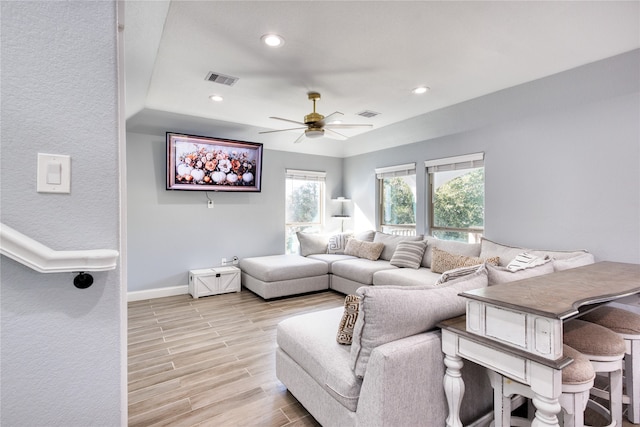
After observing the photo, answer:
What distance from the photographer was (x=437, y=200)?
466 cm

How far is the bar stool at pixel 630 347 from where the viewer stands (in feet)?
5.84

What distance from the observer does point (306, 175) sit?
586 cm

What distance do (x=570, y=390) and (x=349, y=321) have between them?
103 cm

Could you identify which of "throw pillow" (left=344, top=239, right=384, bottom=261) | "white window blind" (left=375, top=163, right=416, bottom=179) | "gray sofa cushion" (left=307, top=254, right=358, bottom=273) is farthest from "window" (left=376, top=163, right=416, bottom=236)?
"gray sofa cushion" (left=307, top=254, right=358, bottom=273)

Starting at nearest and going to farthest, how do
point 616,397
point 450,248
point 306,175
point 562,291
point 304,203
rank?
point 562,291
point 616,397
point 450,248
point 306,175
point 304,203

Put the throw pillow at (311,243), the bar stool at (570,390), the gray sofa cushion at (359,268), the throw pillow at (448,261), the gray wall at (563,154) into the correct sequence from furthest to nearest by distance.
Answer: the throw pillow at (311,243) → the gray sofa cushion at (359,268) → the throw pillow at (448,261) → the gray wall at (563,154) → the bar stool at (570,390)

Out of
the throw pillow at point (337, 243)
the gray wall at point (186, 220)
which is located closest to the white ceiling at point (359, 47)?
the gray wall at point (186, 220)

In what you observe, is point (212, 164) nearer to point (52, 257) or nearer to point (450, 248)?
point (450, 248)

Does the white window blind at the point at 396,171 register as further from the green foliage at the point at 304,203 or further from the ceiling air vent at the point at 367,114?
the green foliage at the point at 304,203

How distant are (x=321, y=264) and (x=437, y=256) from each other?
1.74m

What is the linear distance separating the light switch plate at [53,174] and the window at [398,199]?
4.62 metres

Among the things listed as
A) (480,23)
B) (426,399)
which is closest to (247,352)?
(426,399)

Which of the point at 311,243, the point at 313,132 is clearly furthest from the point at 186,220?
the point at 313,132

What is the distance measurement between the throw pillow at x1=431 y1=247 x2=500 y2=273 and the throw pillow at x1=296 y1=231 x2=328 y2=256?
201cm
